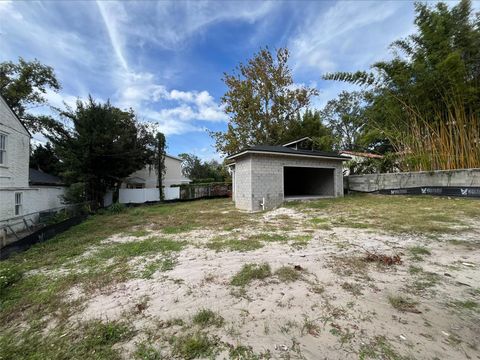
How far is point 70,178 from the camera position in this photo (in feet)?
45.4

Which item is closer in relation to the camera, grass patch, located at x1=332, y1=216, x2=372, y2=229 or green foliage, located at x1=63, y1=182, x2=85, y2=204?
grass patch, located at x1=332, y1=216, x2=372, y2=229

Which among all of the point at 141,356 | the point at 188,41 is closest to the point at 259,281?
the point at 141,356

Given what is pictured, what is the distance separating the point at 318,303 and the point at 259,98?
20.4m

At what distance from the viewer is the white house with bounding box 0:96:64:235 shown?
8531 millimetres

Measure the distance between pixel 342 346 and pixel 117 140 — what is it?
16.8m

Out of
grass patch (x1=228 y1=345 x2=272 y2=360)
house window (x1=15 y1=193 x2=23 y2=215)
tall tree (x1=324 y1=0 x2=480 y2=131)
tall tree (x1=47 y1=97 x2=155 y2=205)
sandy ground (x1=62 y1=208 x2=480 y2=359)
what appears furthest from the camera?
tall tree (x1=47 y1=97 x2=155 y2=205)

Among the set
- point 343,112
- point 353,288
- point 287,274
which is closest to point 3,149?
point 287,274

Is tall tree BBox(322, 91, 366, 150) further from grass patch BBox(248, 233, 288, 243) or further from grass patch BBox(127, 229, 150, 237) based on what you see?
grass patch BBox(127, 229, 150, 237)

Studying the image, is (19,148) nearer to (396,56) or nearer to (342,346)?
(342,346)

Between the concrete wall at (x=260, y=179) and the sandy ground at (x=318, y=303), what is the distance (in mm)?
6116

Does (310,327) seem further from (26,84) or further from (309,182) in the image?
(26,84)

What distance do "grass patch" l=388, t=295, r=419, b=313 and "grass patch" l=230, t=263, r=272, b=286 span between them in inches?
61.8

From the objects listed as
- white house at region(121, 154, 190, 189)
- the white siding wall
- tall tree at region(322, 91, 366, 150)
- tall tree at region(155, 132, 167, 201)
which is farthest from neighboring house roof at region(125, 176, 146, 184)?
tall tree at region(322, 91, 366, 150)

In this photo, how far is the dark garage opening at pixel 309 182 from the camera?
14055 millimetres
